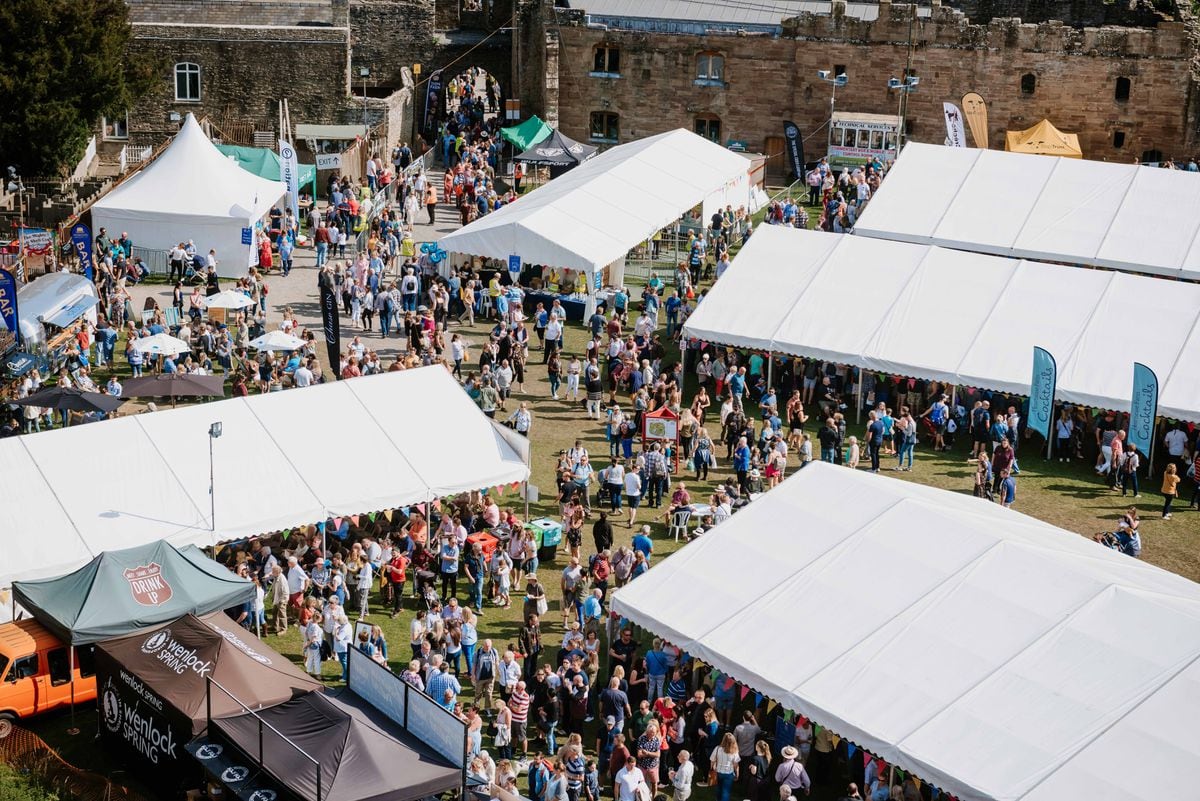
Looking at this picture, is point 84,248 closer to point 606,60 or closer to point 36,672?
point 36,672

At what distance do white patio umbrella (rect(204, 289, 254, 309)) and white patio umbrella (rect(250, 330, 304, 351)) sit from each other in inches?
89.3

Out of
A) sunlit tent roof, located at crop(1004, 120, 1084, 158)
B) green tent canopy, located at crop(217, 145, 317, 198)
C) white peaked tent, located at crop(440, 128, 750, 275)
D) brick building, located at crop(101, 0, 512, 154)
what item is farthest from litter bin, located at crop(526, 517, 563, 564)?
sunlit tent roof, located at crop(1004, 120, 1084, 158)

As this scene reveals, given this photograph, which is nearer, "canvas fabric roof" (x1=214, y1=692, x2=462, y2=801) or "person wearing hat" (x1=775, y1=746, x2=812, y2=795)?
"canvas fabric roof" (x1=214, y1=692, x2=462, y2=801)

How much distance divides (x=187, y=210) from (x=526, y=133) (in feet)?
41.9

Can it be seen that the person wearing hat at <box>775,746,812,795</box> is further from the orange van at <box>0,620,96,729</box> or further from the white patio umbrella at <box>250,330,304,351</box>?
the white patio umbrella at <box>250,330,304,351</box>

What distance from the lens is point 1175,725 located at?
611 inches

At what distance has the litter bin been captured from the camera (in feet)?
74.0

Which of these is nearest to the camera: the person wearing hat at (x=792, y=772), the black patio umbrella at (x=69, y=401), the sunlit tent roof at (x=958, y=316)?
the person wearing hat at (x=792, y=772)

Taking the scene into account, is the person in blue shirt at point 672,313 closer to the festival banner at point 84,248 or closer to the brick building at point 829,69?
the festival banner at point 84,248

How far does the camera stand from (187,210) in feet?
113

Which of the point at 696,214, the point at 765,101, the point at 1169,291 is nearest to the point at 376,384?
the point at 1169,291

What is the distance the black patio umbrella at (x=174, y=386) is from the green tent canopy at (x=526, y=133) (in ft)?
65.5

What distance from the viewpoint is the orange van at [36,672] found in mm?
18109

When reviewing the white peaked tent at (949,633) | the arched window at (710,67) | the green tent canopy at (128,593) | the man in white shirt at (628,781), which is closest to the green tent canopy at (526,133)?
the arched window at (710,67)
